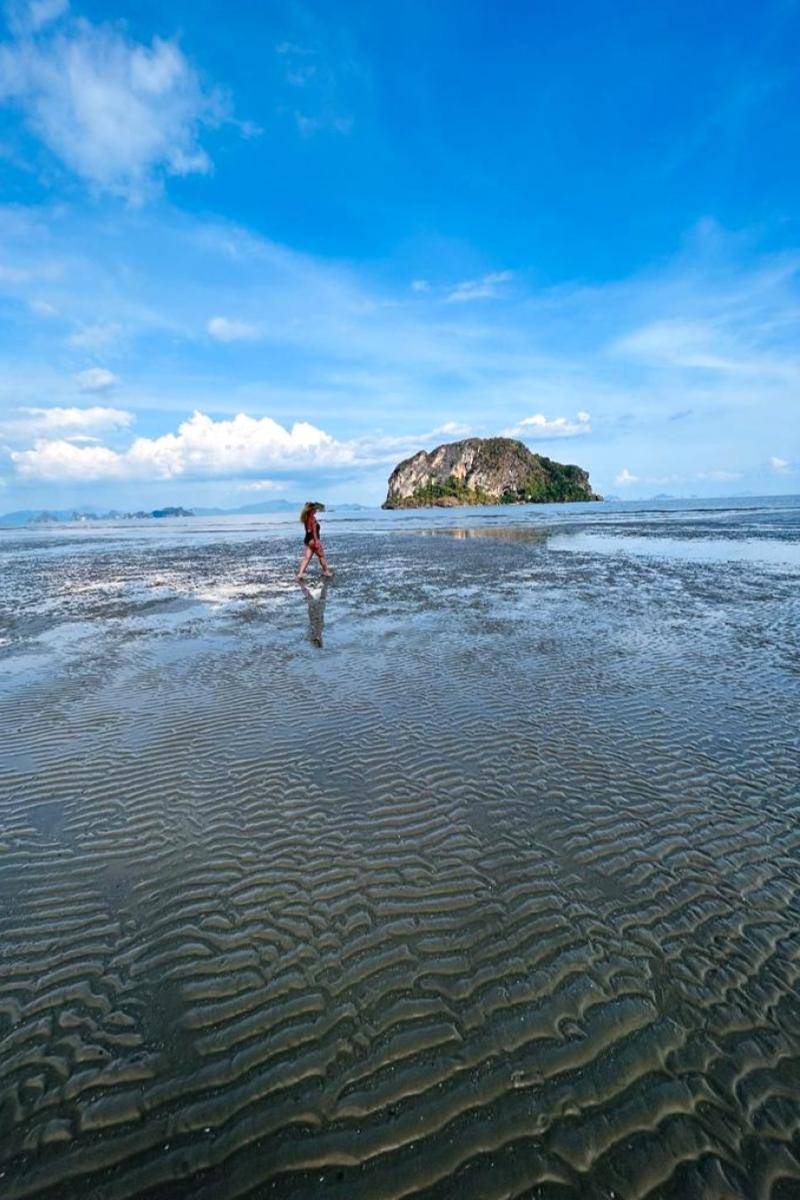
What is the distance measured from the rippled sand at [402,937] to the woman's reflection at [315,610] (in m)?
4.30

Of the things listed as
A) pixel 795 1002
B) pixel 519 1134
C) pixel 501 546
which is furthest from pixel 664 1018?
pixel 501 546

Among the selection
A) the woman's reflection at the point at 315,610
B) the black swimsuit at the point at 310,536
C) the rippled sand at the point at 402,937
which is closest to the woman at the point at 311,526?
the black swimsuit at the point at 310,536

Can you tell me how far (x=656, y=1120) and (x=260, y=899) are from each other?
3.97 meters

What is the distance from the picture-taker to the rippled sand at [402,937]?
3664mm

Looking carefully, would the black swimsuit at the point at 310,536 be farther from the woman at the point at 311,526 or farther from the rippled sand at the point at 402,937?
the rippled sand at the point at 402,937

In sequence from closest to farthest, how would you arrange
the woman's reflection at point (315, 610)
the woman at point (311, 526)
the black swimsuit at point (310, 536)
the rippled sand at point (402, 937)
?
→ 1. the rippled sand at point (402, 937)
2. the woman's reflection at point (315, 610)
3. the woman at point (311, 526)
4. the black swimsuit at point (310, 536)

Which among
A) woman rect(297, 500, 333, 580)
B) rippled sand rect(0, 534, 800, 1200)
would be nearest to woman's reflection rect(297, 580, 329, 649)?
woman rect(297, 500, 333, 580)

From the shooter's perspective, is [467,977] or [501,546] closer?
[467,977]

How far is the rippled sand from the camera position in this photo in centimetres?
366

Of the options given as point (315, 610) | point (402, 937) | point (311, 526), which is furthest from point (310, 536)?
point (402, 937)

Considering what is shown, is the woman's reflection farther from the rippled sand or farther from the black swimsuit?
the rippled sand

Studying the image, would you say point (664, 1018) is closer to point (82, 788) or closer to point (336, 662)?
point (82, 788)

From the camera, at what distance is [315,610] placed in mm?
21359

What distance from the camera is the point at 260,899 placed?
597 centimetres
